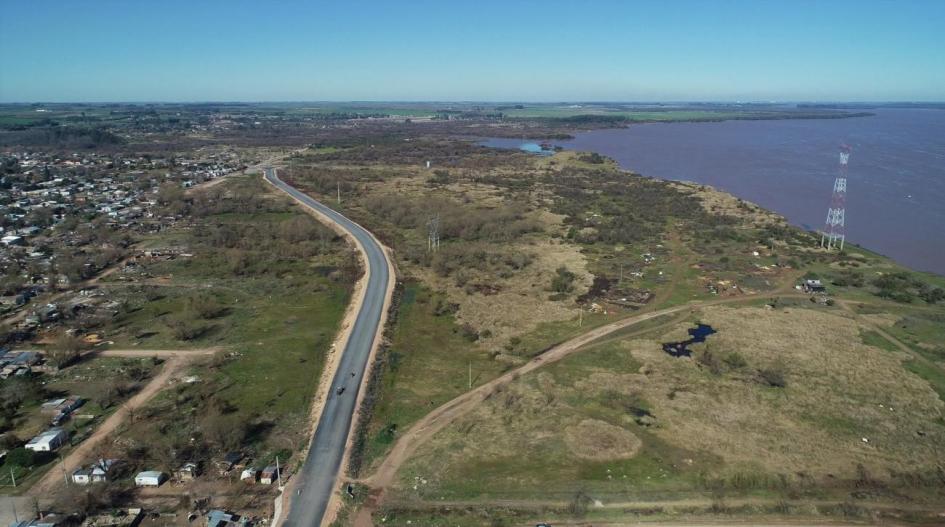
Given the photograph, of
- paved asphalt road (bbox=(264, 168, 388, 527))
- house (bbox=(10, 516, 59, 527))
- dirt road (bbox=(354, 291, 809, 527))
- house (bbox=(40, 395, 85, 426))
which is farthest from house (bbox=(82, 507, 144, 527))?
house (bbox=(40, 395, 85, 426))

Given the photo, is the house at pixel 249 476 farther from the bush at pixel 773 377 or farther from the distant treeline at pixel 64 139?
the distant treeline at pixel 64 139

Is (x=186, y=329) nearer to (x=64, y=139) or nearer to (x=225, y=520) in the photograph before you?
(x=225, y=520)

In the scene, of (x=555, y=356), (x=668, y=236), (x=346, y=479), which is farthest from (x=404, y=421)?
(x=668, y=236)

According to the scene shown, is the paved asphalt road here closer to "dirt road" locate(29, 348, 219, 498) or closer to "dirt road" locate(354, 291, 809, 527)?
"dirt road" locate(354, 291, 809, 527)

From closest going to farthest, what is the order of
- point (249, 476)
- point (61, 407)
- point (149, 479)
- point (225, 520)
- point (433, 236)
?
point (225, 520), point (149, 479), point (249, 476), point (61, 407), point (433, 236)

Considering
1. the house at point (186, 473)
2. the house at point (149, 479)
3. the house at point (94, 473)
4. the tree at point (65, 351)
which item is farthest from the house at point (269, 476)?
the tree at point (65, 351)

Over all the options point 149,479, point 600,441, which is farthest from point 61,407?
point 600,441

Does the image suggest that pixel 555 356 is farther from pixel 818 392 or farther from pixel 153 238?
pixel 153 238
